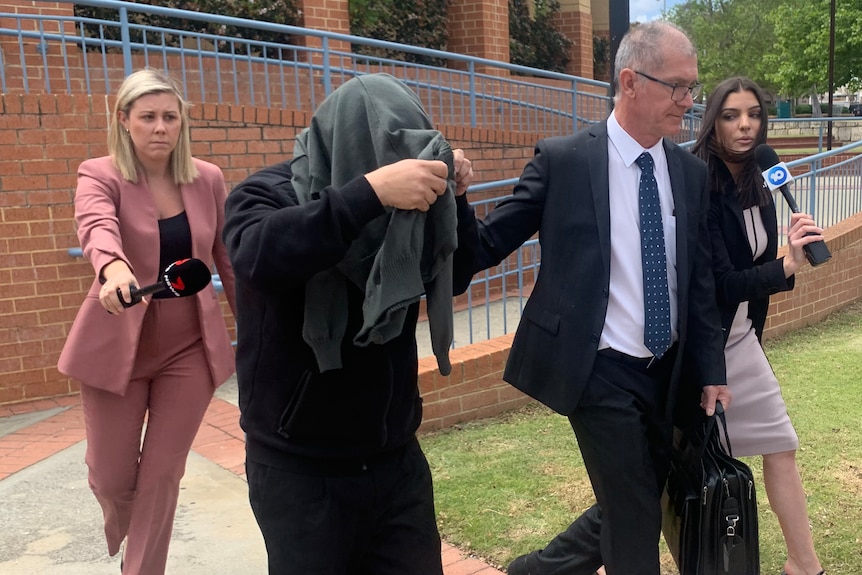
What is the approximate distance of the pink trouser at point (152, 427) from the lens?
307 cm

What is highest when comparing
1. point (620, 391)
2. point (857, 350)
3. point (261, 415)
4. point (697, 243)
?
point (697, 243)

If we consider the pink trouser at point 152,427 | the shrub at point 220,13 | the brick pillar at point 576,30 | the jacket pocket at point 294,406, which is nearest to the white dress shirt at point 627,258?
the jacket pocket at point 294,406

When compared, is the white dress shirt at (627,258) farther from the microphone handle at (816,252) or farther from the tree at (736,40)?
the tree at (736,40)

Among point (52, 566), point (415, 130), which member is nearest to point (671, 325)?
point (415, 130)

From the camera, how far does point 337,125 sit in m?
1.87

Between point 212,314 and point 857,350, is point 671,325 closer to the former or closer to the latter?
point 212,314

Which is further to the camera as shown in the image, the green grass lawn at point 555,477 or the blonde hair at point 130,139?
the green grass lawn at point 555,477

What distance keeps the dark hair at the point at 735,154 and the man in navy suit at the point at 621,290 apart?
40cm

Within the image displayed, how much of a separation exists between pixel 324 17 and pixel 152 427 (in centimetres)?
736

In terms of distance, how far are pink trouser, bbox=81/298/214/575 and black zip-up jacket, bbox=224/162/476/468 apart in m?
1.03

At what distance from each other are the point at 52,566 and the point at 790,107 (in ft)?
197

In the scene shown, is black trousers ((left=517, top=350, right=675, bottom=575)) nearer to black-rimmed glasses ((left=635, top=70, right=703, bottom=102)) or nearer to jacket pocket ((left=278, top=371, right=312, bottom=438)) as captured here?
black-rimmed glasses ((left=635, top=70, right=703, bottom=102))

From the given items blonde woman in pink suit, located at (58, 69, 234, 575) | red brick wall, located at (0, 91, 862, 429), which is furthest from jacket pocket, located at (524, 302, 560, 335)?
red brick wall, located at (0, 91, 862, 429)

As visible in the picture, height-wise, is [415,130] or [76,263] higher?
[415,130]
